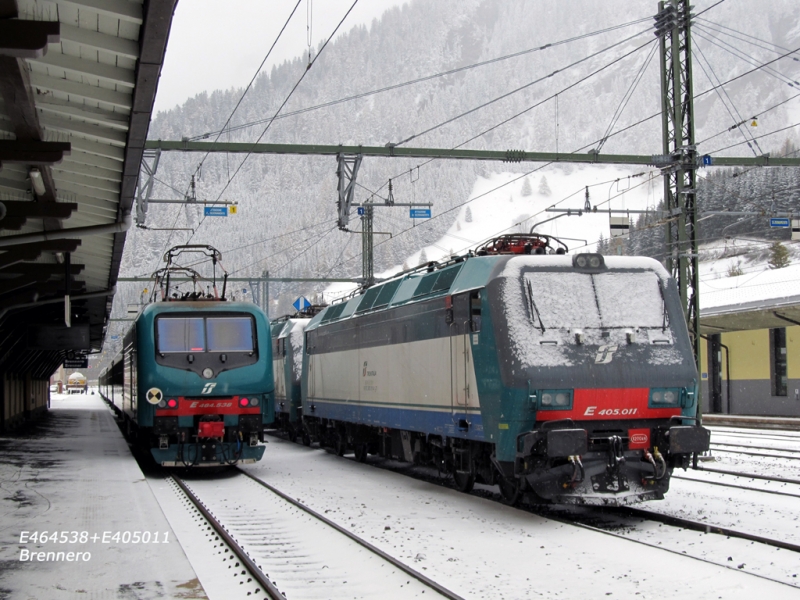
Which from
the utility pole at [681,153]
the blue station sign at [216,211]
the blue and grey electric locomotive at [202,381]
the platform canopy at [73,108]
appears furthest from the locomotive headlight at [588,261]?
the blue station sign at [216,211]

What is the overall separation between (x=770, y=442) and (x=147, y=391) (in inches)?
611

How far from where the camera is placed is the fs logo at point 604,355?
11.0 meters

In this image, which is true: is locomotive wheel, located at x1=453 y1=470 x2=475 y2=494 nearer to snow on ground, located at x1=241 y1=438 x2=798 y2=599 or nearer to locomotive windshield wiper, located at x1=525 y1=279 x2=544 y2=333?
snow on ground, located at x1=241 y1=438 x2=798 y2=599

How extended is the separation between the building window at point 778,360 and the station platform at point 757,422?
9.50ft

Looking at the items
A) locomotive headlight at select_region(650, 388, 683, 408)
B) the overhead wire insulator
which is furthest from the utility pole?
locomotive headlight at select_region(650, 388, 683, 408)

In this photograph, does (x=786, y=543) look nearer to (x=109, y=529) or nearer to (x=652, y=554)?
(x=652, y=554)

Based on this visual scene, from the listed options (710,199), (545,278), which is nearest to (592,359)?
(545,278)

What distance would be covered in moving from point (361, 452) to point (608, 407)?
8.85 meters

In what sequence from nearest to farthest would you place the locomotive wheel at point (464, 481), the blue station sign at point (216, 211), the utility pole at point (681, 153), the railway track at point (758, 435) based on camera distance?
the locomotive wheel at point (464, 481) → the utility pole at point (681, 153) → the railway track at point (758, 435) → the blue station sign at point (216, 211)

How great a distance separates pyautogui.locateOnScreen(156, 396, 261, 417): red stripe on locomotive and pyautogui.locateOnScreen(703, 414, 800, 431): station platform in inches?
736

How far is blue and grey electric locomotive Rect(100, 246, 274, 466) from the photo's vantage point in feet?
51.4

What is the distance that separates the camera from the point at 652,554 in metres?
8.89

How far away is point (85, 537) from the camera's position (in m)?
9.51

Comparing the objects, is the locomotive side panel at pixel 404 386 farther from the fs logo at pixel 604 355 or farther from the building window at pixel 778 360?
the building window at pixel 778 360
